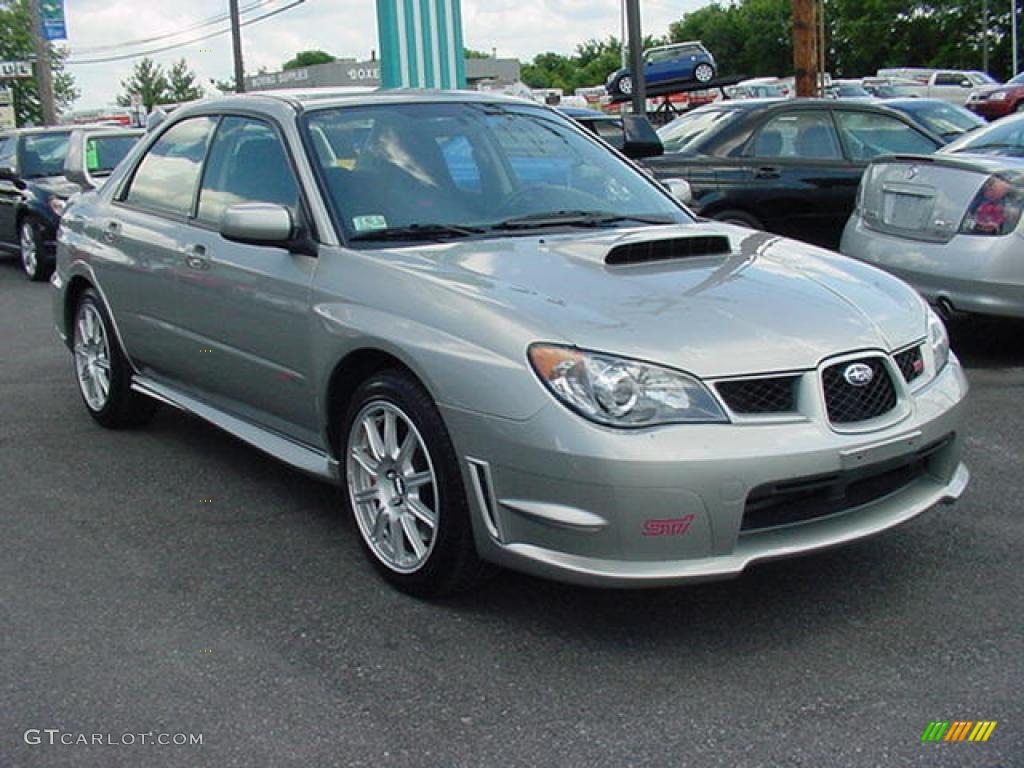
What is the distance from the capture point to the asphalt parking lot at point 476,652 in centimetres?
304

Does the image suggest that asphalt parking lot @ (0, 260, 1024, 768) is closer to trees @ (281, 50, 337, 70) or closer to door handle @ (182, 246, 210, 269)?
door handle @ (182, 246, 210, 269)

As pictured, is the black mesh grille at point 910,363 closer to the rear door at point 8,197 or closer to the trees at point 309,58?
the rear door at point 8,197

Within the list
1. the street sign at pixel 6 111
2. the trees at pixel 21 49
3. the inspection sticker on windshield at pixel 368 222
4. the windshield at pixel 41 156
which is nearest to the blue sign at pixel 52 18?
the street sign at pixel 6 111

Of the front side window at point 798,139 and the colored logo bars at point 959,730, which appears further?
the front side window at point 798,139

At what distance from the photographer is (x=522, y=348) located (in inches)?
137

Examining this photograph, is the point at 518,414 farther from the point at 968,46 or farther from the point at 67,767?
the point at 968,46

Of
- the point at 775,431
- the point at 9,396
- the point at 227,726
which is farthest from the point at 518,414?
the point at 9,396

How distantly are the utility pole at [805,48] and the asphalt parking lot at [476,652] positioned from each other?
1338 centimetres

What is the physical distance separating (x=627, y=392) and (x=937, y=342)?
4.25 ft

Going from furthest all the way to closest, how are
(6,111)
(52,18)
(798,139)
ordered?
(6,111)
(52,18)
(798,139)

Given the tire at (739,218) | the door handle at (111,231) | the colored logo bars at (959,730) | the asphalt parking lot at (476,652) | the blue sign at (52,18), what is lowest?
the colored logo bars at (959,730)

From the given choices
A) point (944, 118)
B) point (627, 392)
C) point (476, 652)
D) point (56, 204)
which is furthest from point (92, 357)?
point (944, 118)

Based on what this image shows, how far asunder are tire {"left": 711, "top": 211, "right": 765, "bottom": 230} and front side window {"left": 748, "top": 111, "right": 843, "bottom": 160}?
0.49 metres

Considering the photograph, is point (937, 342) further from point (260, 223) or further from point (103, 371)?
point (103, 371)
